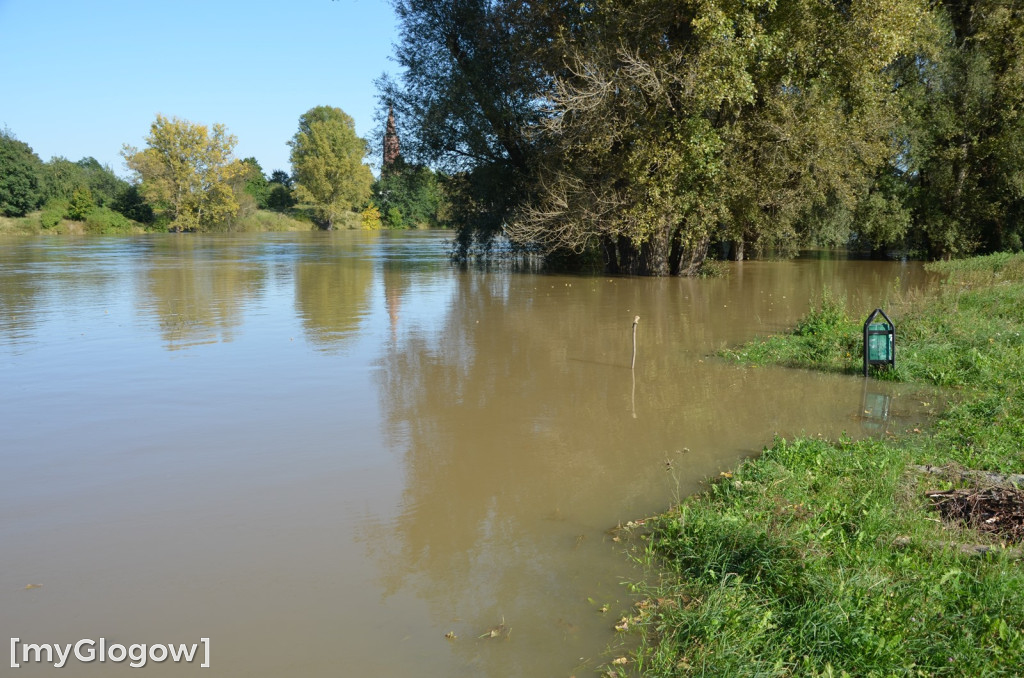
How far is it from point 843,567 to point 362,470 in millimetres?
4328

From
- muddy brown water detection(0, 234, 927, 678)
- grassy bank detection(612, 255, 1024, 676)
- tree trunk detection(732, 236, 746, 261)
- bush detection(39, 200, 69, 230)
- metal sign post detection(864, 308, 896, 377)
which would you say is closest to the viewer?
grassy bank detection(612, 255, 1024, 676)

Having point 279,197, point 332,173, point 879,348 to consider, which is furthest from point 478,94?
point 279,197

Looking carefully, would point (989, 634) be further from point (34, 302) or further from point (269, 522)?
point (34, 302)

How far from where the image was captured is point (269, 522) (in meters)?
5.94

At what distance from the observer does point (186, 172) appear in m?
77.2

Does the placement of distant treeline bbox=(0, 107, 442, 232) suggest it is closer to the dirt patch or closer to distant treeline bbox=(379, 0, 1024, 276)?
distant treeline bbox=(379, 0, 1024, 276)

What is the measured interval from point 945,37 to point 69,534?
32.0m

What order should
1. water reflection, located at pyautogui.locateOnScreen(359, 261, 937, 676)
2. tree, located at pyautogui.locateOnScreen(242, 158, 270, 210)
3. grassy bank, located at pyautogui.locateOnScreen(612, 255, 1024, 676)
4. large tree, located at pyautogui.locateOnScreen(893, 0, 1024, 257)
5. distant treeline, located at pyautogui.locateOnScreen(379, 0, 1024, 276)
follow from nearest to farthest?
1. grassy bank, located at pyautogui.locateOnScreen(612, 255, 1024, 676)
2. water reflection, located at pyautogui.locateOnScreen(359, 261, 937, 676)
3. distant treeline, located at pyautogui.locateOnScreen(379, 0, 1024, 276)
4. large tree, located at pyautogui.locateOnScreen(893, 0, 1024, 257)
5. tree, located at pyautogui.locateOnScreen(242, 158, 270, 210)

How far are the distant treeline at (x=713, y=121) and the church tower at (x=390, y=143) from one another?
1.40 feet

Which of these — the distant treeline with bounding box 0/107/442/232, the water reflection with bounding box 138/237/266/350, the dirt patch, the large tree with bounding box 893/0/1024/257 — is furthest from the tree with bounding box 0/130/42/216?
the dirt patch

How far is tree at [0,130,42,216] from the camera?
6694cm

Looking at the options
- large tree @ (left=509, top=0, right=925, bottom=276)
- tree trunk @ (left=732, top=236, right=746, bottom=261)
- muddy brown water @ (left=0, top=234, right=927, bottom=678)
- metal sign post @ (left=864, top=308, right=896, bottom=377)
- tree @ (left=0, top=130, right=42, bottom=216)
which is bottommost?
muddy brown water @ (left=0, top=234, right=927, bottom=678)

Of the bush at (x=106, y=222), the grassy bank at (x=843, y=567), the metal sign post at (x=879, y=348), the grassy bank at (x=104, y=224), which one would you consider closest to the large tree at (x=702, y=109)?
the metal sign post at (x=879, y=348)

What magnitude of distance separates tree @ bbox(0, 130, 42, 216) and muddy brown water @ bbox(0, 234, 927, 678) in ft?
205
